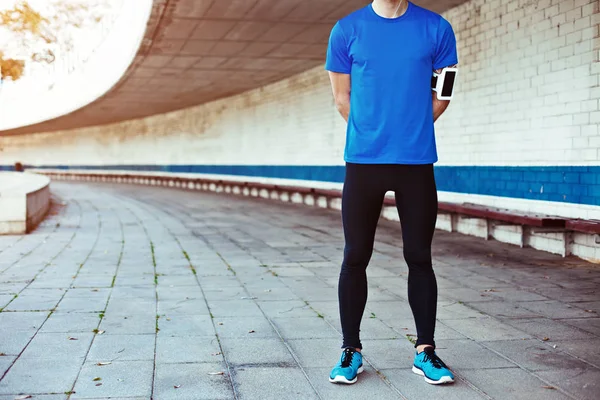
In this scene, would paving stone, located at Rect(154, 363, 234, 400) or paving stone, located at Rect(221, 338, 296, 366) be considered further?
paving stone, located at Rect(221, 338, 296, 366)

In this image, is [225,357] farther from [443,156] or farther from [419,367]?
[443,156]

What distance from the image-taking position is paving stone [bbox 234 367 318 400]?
10.5 ft

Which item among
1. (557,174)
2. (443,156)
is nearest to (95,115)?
(443,156)

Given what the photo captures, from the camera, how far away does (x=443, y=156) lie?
11.6m

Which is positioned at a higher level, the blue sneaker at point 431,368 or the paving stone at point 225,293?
the blue sneaker at point 431,368

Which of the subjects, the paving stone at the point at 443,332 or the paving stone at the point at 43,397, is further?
the paving stone at the point at 443,332

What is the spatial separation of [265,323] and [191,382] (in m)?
1.36

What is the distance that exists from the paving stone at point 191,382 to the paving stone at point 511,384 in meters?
1.14

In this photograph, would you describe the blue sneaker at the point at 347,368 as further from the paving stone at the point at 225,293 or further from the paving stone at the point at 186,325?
the paving stone at the point at 225,293

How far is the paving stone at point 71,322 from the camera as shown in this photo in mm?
4488

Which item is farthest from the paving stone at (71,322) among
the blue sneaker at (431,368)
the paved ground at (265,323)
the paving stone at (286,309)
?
the blue sneaker at (431,368)

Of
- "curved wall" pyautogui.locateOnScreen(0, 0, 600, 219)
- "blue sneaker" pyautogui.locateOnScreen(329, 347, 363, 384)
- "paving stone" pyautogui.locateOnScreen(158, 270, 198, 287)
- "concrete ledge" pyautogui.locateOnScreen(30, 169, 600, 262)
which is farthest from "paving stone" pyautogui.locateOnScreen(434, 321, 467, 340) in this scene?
"curved wall" pyautogui.locateOnScreen(0, 0, 600, 219)

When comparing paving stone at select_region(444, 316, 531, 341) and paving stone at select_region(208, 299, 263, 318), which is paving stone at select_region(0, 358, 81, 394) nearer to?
paving stone at select_region(208, 299, 263, 318)

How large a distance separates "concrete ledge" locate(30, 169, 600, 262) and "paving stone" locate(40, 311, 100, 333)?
5.09 meters
